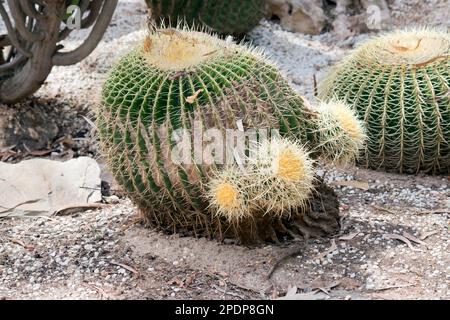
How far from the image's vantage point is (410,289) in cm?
316

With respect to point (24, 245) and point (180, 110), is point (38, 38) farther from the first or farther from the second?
point (180, 110)

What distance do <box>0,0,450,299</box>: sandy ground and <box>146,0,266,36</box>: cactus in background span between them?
→ 220 centimetres

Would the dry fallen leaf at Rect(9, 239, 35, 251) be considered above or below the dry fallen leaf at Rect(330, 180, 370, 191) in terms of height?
below

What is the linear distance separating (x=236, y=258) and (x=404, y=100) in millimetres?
1443

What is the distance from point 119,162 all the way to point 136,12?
3.68 m

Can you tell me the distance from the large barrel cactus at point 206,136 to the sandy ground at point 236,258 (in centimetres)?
13

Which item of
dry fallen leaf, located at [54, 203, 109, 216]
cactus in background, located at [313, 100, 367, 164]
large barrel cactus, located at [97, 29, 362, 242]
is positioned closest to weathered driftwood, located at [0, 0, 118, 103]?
dry fallen leaf, located at [54, 203, 109, 216]

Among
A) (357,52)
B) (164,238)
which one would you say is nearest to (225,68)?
(164,238)

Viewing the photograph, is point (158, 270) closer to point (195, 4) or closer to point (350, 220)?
point (350, 220)

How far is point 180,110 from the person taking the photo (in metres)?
3.27

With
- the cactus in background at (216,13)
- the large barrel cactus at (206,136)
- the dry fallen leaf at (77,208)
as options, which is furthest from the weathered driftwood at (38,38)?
the large barrel cactus at (206,136)

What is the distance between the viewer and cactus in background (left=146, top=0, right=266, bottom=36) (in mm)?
6047

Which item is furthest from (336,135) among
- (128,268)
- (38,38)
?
(38,38)

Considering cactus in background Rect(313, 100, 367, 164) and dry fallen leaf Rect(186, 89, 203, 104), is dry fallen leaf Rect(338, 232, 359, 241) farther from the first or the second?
dry fallen leaf Rect(186, 89, 203, 104)
